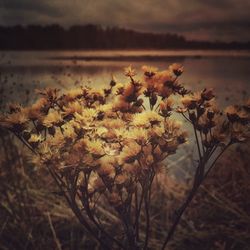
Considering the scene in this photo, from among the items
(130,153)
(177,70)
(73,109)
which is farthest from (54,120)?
(177,70)

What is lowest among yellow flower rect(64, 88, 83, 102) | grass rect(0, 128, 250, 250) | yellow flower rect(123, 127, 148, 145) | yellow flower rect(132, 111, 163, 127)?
grass rect(0, 128, 250, 250)

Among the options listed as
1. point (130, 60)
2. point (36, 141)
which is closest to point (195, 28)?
point (130, 60)

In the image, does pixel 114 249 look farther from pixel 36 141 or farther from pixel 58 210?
pixel 36 141

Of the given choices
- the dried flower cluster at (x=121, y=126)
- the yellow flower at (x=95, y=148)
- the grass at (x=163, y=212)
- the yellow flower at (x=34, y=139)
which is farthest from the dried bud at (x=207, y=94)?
the grass at (x=163, y=212)

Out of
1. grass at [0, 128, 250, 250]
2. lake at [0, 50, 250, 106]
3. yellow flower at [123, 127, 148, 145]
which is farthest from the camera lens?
lake at [0, 50, 250, 106]

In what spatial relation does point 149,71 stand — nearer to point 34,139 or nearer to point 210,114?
point 210,114

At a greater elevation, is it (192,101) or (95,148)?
(192,101)

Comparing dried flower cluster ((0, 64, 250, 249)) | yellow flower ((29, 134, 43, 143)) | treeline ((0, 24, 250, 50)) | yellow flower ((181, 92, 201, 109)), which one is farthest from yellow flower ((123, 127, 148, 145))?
treeline ((0, 24, 250, 50))

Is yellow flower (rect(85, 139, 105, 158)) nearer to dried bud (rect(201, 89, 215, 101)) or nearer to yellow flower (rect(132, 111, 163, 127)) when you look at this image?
yellow flower (rect(132, 111, 163, 127))
